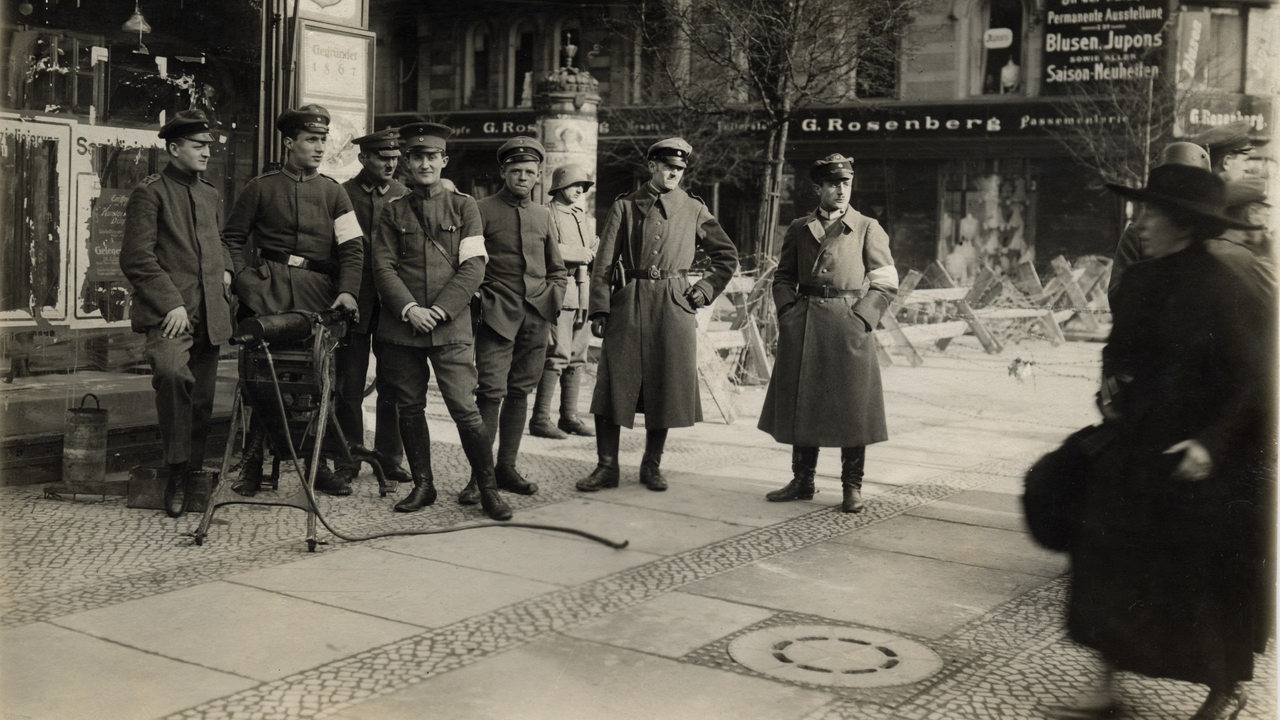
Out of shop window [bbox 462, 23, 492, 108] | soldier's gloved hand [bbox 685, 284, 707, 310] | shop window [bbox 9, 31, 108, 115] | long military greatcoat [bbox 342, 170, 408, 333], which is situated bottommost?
soldier's gloved hand [bbox 685, 284, 707, 310]

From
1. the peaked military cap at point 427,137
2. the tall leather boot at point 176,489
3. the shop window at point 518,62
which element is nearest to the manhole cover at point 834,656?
the peaked military cap at point 427,137

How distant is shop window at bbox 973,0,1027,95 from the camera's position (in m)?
27.6

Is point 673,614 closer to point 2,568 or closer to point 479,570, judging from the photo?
point 479,570

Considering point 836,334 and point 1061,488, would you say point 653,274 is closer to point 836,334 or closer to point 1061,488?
point 836,334

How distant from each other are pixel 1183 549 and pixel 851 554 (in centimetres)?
250

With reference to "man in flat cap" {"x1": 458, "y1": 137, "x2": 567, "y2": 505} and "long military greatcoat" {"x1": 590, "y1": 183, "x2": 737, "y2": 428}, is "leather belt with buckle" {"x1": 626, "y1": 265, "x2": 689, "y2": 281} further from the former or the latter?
"man in flat cap" {"x1": 458, "y1": 137, "x2": 567, "y2": 505}

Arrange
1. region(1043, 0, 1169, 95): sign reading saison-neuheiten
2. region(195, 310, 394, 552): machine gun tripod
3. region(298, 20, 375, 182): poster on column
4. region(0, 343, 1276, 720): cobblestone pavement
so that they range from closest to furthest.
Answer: region(0, 343, 1276, 720): cobblestone pavement < region(195, 310, 394, 552): machine gun tripod < region(298, 20, 375, 182): poster on column < region(1043, 0, 1169, 95): sign reading saison-neuheiten

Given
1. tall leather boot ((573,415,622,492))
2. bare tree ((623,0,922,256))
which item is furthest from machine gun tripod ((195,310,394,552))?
bare tree ((623,0,922,256))

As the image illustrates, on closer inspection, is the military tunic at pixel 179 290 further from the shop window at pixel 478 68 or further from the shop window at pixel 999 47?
the shop window at pixel 478 68

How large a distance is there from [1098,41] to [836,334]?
21.2 metres

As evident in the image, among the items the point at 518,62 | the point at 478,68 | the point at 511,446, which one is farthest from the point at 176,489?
the point at 478,68

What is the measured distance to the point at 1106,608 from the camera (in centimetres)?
394

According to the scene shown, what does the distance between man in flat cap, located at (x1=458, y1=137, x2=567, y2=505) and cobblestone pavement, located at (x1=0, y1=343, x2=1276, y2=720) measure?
47 centimetres

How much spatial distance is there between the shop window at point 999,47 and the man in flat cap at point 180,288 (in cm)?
2334
